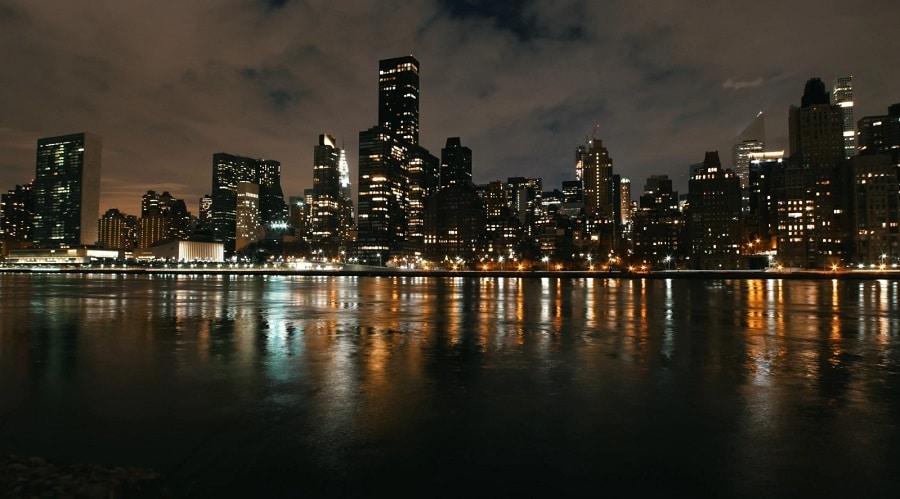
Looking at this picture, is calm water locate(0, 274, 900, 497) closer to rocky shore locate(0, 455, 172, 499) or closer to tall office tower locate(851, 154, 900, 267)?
rocky shore locate(0, 455, 172, 499)

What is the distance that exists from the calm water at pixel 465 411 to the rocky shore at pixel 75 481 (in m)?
0.58

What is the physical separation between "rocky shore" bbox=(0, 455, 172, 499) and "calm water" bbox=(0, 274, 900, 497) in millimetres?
575

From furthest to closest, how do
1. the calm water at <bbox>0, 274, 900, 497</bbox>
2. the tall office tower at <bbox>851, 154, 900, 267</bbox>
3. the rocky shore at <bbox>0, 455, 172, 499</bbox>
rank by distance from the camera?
the tall office tower at <bbox>851, 154, 900, 267</bbox> < the calm water at <bbox>0, 274, 900, 497</bbox> < the rocky shore at <bbox>0, 455, 172, 499</bbox>

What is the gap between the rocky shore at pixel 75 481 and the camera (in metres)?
6.50

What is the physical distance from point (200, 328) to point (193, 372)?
1104 centimetres

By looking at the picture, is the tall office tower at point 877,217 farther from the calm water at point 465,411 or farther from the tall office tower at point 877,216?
the calm water at point 465,411

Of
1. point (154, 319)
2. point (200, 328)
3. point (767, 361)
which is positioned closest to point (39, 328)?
point (154, 319)

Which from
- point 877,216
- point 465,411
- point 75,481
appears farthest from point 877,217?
point 75,481

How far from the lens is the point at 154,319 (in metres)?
29.6

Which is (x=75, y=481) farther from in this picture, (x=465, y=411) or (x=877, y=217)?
(x=877, y=217)

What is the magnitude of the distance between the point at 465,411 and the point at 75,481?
6636 mm

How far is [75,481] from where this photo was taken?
6.79m

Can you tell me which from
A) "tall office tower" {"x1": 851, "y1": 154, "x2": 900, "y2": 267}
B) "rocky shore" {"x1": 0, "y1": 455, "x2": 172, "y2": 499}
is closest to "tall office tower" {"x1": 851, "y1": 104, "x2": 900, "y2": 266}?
"tall office tower" {"x1": 851, "y1": 154, "x2": 900, "y2": 267}

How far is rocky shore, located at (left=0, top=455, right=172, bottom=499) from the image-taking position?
650 centimetres
